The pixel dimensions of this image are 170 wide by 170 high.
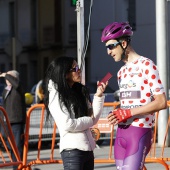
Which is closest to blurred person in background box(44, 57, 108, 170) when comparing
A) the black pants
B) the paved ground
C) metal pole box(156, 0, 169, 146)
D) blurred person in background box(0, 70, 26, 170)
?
the black pants

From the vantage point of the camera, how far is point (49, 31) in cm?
4259

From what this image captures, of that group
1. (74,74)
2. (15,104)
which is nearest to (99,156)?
(15,104)

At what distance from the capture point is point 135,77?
553cm

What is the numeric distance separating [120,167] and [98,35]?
35138mm

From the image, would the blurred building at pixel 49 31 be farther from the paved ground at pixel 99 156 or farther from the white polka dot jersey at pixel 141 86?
the white polka dot jersey at pixel 141 86

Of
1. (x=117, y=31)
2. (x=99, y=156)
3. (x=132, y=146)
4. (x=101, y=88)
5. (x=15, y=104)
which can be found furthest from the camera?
(x=99, y=156)

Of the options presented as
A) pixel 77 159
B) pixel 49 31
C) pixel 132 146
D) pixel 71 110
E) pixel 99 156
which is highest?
pixel 49 31

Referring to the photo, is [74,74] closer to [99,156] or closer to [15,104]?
[15,104]

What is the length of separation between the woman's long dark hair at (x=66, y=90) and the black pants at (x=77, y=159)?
30 centimetres

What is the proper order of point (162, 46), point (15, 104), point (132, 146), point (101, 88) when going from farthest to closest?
1. point (162, 46)
2. point (15, 104)
3. point (101, 88)
4. point (132, 146)

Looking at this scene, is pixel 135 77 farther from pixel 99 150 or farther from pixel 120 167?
pixel 99 150

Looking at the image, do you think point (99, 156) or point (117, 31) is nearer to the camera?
point (117, 31)

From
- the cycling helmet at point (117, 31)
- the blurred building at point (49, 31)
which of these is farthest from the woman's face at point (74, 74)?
the blurred building at point (49, 31)

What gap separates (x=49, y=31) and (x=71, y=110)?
121ft
